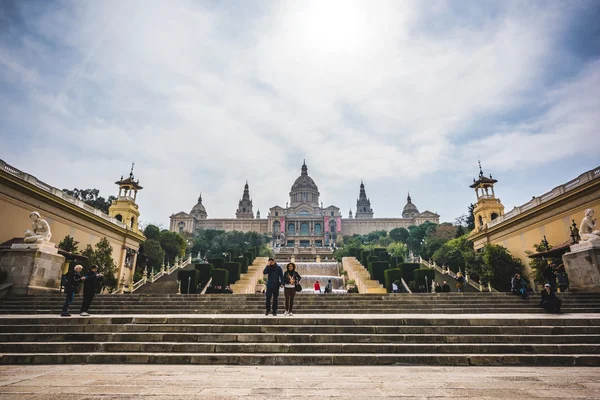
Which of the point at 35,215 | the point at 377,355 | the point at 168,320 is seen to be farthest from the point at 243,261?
the point at 377,355

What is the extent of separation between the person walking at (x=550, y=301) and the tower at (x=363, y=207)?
11974 centimetres

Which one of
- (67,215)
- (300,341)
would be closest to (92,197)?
(67,215)

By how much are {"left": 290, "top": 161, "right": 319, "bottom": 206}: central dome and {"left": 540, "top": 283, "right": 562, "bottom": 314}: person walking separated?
11041 centimetres

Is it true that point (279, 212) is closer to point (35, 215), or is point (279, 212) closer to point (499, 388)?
point (35, 215)

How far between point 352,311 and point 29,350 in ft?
29.7

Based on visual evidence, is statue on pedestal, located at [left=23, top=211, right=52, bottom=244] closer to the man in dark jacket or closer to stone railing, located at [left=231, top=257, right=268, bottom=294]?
→ the man in dark jacket

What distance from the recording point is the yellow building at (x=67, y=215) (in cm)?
2114

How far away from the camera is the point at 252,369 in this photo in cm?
580

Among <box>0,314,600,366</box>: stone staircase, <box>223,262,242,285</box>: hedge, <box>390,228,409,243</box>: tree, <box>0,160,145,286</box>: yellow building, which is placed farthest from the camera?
<box>390,228,409,243</box>: tree

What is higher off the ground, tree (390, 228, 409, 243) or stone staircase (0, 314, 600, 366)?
tree (390, 228, 409, 243)

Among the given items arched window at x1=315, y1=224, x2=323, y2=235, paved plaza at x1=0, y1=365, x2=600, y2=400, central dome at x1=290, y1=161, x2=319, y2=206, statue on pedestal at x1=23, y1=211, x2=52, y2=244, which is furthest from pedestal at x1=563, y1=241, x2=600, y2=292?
central dome at x1=290, y1=161, x2=319, y2=206

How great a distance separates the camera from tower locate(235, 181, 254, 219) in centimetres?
12425

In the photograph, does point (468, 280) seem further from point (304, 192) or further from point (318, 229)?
point (304, 192)

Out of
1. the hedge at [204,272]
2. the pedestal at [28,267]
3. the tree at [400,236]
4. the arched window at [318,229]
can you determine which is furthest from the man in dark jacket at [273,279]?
the arched window at [318,229]
